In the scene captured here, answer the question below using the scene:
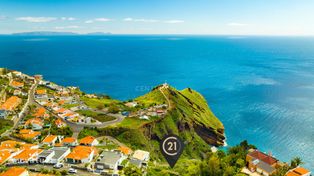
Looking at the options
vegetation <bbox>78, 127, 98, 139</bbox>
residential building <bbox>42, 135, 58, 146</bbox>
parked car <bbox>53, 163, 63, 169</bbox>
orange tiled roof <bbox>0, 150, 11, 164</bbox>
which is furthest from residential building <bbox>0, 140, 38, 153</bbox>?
vegetation <bbox>78, 127, 98, 139</bbox>

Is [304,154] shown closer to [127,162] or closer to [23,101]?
[127,162]

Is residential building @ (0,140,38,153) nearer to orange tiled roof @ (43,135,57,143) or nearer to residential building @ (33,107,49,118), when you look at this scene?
orange tiled roof @ (43,135,57,143)

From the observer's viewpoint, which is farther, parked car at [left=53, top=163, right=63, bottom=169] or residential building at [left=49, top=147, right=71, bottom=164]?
residential building at [left=49, top=147, right=71, bottom=164]

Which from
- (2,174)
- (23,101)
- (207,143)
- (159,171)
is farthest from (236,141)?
(23,101)

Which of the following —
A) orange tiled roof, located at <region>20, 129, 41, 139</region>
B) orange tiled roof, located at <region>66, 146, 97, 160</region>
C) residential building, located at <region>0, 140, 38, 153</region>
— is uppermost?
orange tiled roof, located at <region>66, 146, 97, 160</region>

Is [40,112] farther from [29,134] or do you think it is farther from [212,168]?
[212,168]
